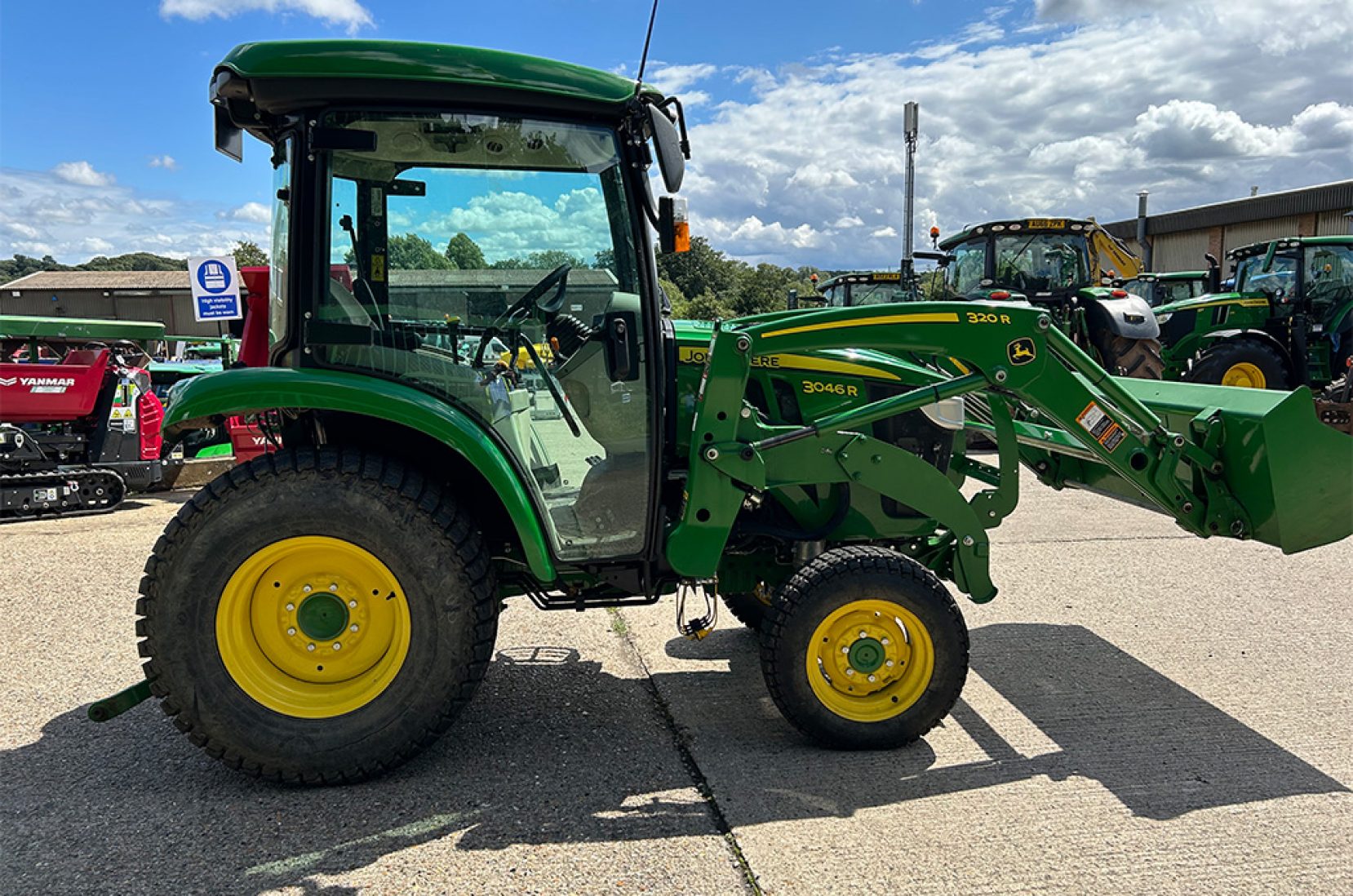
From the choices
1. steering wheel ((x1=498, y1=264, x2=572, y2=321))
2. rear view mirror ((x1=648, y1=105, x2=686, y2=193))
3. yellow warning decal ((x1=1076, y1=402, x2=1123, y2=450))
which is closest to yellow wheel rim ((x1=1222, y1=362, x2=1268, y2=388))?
yellow warning decal ((x1=1076, y1=402, x2=1123, y2=450))

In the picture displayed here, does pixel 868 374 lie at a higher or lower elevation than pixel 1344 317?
lower

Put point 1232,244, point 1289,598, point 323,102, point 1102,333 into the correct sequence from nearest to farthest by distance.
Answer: point 323,102 → point 1289,598 → point 1102,333 → point 1232,244

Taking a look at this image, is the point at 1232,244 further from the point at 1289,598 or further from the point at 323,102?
the point at 323,102

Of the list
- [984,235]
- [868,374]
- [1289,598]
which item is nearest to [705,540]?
[868,374]

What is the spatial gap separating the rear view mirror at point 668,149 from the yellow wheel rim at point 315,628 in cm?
158

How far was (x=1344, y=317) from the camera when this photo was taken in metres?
10.9

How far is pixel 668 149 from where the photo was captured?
3.16 m

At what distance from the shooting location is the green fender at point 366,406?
10.3 ft

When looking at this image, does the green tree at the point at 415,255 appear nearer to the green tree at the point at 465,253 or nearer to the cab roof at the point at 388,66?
the green tree at the point at 465,253

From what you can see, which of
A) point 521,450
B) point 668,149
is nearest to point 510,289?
point 521,450

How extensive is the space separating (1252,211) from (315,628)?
31194 mm

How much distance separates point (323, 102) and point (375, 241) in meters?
0.47

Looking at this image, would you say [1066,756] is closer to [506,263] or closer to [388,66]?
[506,263]

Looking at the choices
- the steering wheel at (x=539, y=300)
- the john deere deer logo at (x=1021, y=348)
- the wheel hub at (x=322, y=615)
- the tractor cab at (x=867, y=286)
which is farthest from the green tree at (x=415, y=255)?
the tractor cab at (x=867, y=286)
